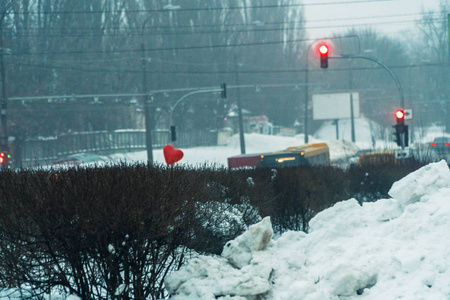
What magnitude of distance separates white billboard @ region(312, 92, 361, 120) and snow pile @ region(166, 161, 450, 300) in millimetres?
59162

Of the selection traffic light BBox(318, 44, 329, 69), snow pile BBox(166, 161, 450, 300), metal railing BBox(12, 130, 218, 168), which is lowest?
metal railing BBox(12, 130, 218, 168)

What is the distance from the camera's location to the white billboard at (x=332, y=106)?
6975 cm

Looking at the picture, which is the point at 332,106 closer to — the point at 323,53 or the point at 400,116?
the point at 400,116

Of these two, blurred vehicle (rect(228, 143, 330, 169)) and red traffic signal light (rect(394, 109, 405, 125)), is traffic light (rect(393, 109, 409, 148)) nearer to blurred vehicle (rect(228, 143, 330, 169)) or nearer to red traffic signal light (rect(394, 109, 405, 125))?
red traffic signal light (rect(394, 109, 405, 125))

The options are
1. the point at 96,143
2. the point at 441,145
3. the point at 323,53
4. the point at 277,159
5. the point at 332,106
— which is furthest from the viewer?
the point at 332,106

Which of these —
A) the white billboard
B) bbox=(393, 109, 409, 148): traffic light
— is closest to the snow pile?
bbox=(393, 109, 409, 148): traffic light

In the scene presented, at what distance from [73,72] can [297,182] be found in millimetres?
39882

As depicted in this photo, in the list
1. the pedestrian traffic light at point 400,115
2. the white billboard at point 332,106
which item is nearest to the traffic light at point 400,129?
the pedestrian traffic light at point 400,115

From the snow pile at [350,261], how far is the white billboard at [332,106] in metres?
59.2

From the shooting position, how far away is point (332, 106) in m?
70.1

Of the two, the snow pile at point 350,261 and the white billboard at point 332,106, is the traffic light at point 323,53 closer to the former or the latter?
the snow pile at point 350,261

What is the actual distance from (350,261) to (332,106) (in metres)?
61.6

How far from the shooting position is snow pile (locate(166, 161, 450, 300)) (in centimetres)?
836

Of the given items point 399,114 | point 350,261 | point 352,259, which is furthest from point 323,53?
point 350,261
